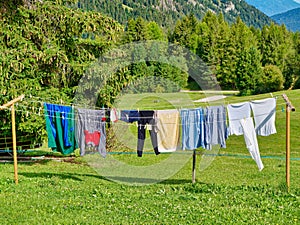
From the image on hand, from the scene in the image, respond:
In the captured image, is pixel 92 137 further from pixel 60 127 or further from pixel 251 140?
pixel 251 140

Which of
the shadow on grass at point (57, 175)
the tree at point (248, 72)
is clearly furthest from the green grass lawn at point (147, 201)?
the tree at point (248, 72)

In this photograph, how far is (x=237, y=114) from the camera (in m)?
10.8

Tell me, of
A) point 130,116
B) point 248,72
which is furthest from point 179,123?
point 248,72

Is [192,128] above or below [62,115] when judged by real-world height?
below

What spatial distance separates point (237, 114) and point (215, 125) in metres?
0.73

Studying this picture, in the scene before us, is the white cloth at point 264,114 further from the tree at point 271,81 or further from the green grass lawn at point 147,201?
the tree at point 271,81

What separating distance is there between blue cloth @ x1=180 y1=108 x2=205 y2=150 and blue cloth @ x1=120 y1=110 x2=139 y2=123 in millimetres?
1297

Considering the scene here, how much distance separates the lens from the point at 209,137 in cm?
1139

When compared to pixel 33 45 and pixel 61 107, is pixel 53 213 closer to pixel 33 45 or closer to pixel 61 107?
pixel 61 107

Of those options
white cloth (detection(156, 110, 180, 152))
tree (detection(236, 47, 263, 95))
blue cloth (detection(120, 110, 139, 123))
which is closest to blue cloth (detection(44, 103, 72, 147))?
blue cloth (detection(120, 110, 139, 123))

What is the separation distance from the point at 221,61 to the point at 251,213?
62732mm

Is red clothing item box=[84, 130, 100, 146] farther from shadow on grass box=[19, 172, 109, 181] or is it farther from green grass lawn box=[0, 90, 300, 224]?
shadow on grass box=[19, 172, 109, 181]

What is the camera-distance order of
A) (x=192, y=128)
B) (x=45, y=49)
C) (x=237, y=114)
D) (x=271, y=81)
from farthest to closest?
1. (x=271, y=81)
2. (x=45, y=49)
3. (x=192, y=128)
4. (x=237, y=114)

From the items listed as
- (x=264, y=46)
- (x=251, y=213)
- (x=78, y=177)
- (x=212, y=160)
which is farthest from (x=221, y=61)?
(x=251, y=213)
